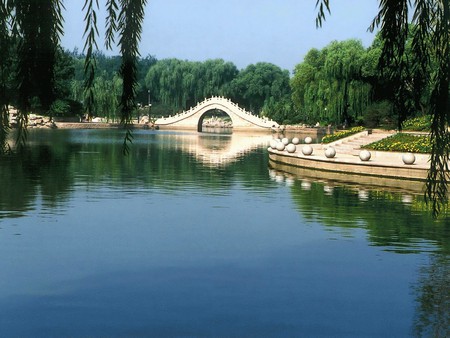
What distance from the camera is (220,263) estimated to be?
1264 cm

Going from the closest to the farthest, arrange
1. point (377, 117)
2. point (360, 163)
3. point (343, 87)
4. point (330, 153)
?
point (360, 163) → point (330, 153) → point (377, 117) → point (343, 87)

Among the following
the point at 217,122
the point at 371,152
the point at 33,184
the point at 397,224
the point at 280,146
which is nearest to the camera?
the point at 397,224

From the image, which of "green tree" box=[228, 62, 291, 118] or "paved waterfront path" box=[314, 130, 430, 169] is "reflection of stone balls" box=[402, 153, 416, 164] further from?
"green tree" box=[228, 62, 291, 118]

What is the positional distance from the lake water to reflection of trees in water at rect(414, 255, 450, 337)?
0.08 ft

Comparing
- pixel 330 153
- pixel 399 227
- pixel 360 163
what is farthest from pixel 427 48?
pixel 330 153

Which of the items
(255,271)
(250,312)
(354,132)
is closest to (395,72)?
(250,312)

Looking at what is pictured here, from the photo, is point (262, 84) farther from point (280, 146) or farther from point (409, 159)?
point (409, 159)

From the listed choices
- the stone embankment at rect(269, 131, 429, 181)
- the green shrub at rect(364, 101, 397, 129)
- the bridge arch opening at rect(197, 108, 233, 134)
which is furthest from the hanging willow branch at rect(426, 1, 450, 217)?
the bridge arch opening at rect(197, 108, 233, 134)

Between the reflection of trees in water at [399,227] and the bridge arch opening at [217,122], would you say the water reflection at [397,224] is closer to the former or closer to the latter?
the reflection of trees in water at [399,227]

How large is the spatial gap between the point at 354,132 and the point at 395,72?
40416mm

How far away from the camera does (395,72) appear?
351cm

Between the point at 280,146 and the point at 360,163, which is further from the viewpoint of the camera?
the point at 280,146

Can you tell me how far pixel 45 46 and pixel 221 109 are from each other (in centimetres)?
10005

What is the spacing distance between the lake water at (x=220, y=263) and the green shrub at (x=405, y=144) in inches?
302
